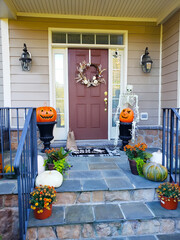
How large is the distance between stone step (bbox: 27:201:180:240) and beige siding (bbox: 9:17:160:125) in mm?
2359

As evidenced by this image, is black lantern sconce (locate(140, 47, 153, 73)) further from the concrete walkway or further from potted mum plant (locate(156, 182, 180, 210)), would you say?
potted mum plant (locate(156, 182, 180, 210))

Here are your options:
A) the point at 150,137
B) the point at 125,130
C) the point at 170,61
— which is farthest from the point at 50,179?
the point at 170,61

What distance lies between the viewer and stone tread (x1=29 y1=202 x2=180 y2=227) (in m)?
1.64

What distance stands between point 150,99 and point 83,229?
118 inches

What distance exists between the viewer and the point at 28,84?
361 cm

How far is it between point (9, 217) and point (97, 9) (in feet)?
11.9

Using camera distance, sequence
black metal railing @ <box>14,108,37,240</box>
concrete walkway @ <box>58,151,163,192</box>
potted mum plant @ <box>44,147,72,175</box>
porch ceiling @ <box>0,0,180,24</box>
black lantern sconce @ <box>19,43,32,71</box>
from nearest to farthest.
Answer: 1. black metal railing @ <box>14,108,37,240</box>
2. concrete walkway @ <box>58,151,163,192</box>
3. potted mum plant @ <box>44,147,72,175</box>
4. porch ceiling @ <box>0,0,180,24</box>
5. black lantern sconce @ <box>19,43,32,71</box>

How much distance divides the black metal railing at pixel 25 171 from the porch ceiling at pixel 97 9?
92.6 inches

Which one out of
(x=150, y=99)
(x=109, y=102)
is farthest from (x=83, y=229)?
(x=150, y=99)

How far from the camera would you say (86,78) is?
148 inches

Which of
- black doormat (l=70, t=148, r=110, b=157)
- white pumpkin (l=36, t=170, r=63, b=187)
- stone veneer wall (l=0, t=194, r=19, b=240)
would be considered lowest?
stone veneer wall (l=0, t=194, r=19, b=240)

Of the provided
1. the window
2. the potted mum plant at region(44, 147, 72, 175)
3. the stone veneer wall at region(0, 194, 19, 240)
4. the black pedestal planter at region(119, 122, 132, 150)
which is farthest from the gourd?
the window

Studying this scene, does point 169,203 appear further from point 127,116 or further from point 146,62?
point 146,62

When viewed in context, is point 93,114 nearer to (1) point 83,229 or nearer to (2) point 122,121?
(2) point 122,121
